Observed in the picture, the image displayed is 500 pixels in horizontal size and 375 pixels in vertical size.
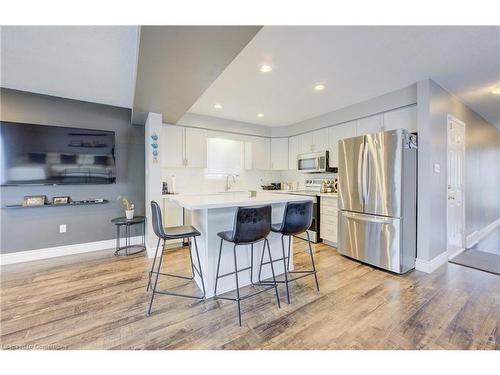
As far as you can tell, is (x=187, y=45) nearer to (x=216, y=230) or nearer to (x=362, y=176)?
(x=216, y=230)

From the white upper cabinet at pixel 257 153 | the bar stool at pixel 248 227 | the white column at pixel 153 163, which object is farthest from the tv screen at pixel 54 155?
the bar stool at pixel 248 227

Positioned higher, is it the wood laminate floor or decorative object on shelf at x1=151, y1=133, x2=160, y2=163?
decorative object on shelf at x1=151, y1=133, x2=160, y2=163

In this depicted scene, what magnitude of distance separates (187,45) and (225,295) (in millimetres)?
2250

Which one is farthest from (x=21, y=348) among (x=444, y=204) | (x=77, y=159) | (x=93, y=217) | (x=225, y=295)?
(x=444, y=204)

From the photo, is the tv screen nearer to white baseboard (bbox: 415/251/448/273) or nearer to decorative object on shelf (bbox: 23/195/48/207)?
decorative object on shelf (bbox: 23/195/48/207)

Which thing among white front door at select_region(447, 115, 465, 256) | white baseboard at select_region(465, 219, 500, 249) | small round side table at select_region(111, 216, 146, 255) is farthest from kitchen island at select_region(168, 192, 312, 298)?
white baseboard at select_region(465, 219, 500, 249)

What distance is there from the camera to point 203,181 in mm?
4750

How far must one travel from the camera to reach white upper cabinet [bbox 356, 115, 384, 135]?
135 inches

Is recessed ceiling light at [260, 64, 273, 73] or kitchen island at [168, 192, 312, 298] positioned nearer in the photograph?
kitchen island at [168, 192, 312, 298]

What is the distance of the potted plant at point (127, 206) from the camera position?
3.59m

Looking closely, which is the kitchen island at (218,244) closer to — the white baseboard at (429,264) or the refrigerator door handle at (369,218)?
the refrigerator door handle at (369,218)

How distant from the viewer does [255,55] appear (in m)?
2.21

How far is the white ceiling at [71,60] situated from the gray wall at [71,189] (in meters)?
0.26

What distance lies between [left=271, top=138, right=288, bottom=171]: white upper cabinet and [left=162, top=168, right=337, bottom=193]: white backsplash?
1.26 ft
